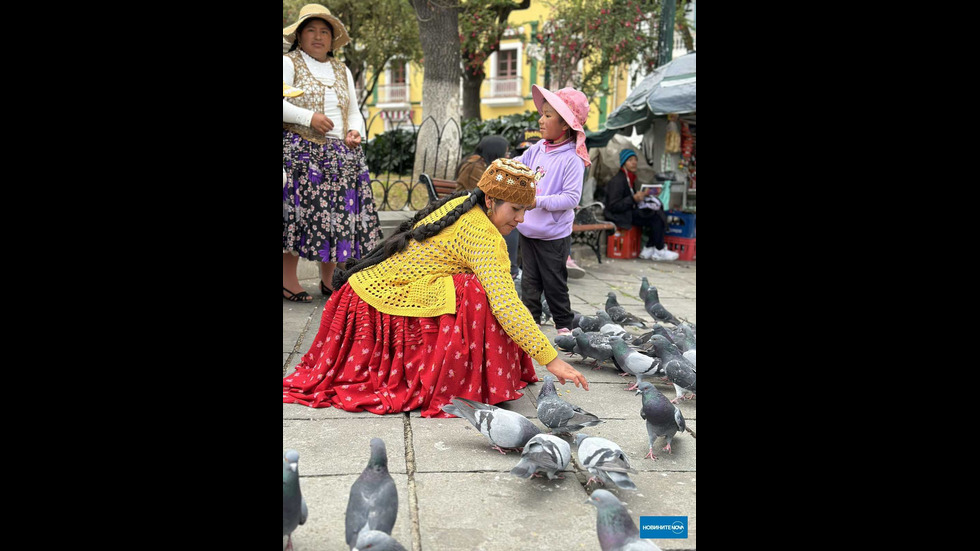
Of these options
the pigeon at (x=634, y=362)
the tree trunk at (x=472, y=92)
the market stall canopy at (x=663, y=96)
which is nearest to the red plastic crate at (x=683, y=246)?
the market stall canopy at (x=663, y=96)

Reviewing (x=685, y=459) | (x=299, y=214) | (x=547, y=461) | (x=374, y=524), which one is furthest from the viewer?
(x=299, y=214)

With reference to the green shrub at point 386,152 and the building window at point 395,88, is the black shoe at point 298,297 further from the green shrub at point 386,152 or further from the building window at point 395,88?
the building window at point 395,88

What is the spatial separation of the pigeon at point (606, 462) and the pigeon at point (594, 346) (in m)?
1.49

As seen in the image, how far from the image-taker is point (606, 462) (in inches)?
86.2

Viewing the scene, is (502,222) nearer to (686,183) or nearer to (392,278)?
(392,278)

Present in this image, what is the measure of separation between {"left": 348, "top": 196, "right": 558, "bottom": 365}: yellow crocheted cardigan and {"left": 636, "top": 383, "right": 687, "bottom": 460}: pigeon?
0.58 meters

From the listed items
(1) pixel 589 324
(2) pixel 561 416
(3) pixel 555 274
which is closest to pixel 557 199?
(3) pixel 555 274

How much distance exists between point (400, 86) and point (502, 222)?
28.7 metres

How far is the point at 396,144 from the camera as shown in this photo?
11.8 metres

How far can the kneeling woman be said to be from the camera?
10.0ft

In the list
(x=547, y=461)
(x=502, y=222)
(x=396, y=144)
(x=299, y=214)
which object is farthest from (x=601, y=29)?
(x=547, y=461)

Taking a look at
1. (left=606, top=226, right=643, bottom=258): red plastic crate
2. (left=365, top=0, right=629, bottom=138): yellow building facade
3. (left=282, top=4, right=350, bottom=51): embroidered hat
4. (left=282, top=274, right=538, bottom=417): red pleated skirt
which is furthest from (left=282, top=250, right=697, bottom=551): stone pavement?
(left=365, top=0, right=629, bottom=138): yellow building facade

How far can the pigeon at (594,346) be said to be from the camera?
3.74m

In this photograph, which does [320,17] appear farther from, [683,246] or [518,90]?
[518,90]
